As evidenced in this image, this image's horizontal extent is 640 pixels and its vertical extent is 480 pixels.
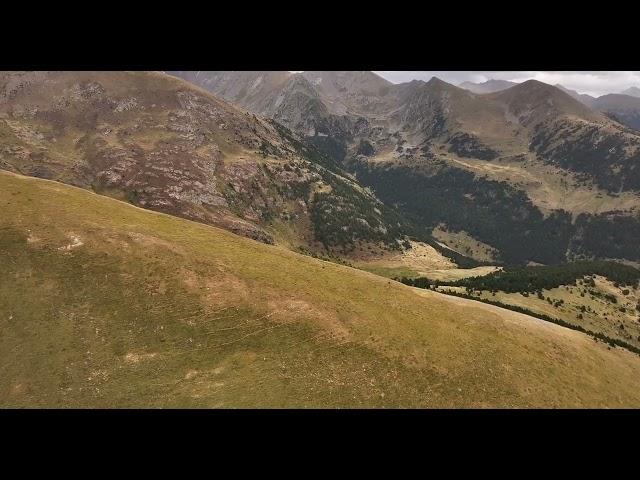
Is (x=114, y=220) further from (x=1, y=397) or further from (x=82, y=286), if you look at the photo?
(x=1, y=397)

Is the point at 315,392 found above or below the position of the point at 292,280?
below

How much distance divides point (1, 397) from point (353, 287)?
5161 centimetres

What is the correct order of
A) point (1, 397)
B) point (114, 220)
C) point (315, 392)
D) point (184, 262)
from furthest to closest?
1. point (114, 220)
2. point (184, 262)
3. point (315, 392)
4. point (1, 397)

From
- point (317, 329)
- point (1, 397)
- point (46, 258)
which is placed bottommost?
point (1, 397)

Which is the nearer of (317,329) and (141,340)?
(141,340)

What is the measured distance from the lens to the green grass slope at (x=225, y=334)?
53.6 meters

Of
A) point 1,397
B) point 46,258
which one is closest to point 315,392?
point 1,397

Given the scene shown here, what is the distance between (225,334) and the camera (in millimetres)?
61656

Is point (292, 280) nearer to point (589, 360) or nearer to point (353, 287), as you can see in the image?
point (353, 287)

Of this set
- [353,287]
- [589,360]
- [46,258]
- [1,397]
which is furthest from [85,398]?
[589,360]

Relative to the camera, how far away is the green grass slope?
176 ft

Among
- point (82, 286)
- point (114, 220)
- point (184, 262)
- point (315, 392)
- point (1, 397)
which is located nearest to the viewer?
point (1, 397)

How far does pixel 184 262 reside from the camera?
71188 millimetres

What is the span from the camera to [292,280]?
74500 mm
